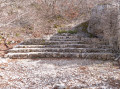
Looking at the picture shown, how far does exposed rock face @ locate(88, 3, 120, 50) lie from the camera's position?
550cm

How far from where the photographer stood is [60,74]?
389 centimetres

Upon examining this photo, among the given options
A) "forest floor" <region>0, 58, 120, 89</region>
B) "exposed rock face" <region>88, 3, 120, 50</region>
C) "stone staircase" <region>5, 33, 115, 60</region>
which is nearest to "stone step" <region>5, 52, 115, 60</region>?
"stone staircase" <region>5, 33, 115, 60</region>

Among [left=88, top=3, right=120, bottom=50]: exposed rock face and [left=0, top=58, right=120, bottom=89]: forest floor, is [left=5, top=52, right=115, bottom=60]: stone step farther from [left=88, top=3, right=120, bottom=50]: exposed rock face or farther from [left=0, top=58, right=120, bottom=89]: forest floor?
[left=88, top=3, right=120, bottom=50]: exposed rock face

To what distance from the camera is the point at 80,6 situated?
454 inches

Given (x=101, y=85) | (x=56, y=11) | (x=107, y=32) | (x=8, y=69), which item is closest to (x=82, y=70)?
(x=101, y=85)

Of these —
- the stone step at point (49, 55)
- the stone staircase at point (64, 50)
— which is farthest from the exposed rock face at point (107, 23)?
the stone step at point (49, 55)

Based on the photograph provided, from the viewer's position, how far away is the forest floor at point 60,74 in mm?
3240

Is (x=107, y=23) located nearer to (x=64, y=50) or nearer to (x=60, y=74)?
(x=64, y=50)

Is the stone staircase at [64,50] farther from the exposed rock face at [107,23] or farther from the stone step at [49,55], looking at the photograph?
the exposed rock face at [107,23]

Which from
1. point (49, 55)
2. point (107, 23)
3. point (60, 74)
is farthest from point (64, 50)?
point (107, 23)

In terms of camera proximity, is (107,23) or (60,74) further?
(107,23)

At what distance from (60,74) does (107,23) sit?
12.5ft

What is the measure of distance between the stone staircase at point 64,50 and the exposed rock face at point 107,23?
0.44 meters

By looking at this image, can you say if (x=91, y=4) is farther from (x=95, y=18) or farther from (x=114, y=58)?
(x=114, y=58)
